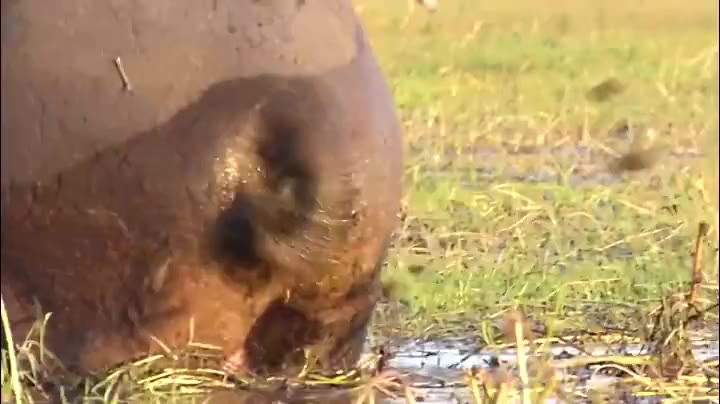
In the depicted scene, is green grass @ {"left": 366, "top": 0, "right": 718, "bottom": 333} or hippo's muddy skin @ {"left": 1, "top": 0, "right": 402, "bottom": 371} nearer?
hippo's muddy skin @ {"left": 1, "top": 0, "right": 402, "bottom": 371}

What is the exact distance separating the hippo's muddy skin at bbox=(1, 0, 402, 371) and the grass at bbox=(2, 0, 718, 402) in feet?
0.49

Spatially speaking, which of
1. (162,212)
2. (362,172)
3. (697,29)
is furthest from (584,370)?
(697,29)

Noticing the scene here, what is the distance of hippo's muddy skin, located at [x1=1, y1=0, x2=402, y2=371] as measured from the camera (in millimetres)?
3584

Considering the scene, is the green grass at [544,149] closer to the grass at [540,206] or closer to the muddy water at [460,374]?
the grass at [540,206]

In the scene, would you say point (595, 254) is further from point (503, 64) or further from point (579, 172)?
point (503, 64)

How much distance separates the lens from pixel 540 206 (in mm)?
5816

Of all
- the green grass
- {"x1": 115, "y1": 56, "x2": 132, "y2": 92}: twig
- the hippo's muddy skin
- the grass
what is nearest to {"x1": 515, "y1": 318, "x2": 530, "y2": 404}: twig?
the grass

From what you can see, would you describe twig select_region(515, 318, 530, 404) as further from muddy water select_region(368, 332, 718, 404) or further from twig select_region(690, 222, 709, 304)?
twig select_region(690, 222, 709, 304)

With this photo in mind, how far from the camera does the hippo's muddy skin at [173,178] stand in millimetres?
3584

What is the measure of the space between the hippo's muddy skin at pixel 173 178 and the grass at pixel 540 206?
148 millimetres

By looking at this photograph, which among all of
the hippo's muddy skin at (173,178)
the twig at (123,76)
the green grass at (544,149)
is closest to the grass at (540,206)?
the green grass at (544,149)

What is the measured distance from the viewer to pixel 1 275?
3623mm

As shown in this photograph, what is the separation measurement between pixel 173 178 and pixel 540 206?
243cm

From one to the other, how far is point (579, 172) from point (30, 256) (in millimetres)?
3634
